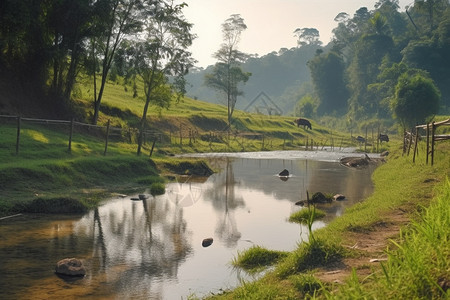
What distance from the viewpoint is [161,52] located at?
35.2 metres

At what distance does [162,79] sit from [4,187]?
828 inches

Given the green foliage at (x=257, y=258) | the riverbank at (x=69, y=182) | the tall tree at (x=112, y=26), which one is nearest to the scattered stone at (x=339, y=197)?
the riverbank at (x=69, y=182)

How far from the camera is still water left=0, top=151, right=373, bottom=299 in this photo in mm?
9930

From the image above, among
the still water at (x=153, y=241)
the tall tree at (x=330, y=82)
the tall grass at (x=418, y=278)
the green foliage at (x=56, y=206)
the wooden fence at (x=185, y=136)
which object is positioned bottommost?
the still water at (x=153, y=241)

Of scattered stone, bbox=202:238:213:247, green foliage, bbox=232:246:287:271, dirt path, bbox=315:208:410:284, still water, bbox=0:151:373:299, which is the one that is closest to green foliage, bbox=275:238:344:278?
dirt path, bbox=315:208:410:284

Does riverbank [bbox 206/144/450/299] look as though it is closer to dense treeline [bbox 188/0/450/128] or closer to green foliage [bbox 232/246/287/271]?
green foliage [bbox 232/246/287/271]

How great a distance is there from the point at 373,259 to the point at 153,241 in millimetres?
7185

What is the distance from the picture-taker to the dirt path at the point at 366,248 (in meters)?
8.47

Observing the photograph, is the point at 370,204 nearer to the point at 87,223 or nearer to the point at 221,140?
the point at 87,223

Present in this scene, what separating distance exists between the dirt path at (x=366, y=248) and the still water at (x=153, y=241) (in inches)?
69.4

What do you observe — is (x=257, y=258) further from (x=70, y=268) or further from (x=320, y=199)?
(x=320, y=199)

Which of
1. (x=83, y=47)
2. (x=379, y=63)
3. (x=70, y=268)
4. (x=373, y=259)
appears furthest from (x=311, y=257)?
Answer: (x=379, y=63)

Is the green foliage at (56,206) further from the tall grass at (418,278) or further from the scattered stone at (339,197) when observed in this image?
the tall grass at (418,278)

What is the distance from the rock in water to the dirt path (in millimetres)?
5312
